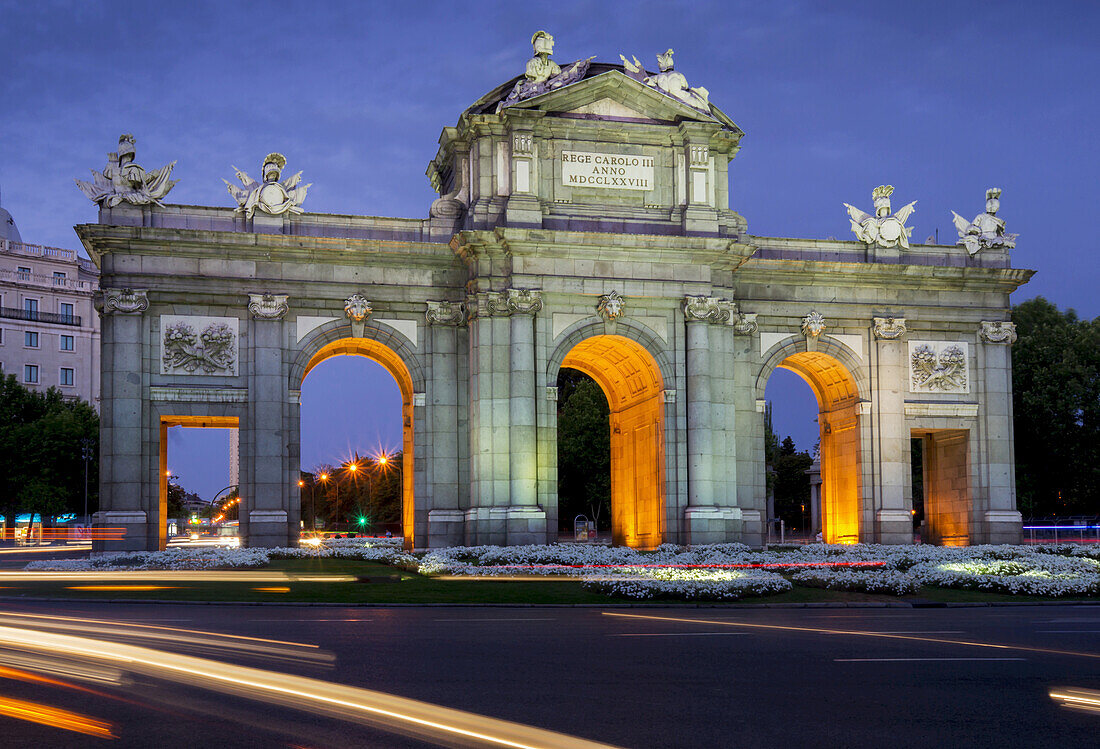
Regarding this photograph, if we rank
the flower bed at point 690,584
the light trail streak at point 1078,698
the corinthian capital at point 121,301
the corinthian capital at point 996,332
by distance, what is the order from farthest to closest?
the corinthian capital at point 996,332 → the corinthian capital at point 121,301 → the flower bed at point 690,584 → the light trail streak at point 1078,698

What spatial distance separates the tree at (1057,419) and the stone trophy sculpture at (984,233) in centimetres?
1835

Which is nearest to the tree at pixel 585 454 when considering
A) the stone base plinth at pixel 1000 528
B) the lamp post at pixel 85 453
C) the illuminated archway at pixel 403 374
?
the lamp post at pixel 85 453

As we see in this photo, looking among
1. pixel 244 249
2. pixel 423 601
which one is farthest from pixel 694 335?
pixel 423 601

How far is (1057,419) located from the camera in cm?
→ 7038

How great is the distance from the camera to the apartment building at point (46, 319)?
118m

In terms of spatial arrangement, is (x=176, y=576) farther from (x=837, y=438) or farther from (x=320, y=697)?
(x=837, y=438)

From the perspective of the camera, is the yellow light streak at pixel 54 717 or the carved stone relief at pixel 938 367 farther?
the carved stone relief at pixel 938 367

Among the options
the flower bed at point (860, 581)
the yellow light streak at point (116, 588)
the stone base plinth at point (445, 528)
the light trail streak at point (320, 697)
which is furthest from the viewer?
the stone base plinth at point (445, 528)

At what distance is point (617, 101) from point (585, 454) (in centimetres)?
4607

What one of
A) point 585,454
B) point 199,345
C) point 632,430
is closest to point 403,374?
point 199,345

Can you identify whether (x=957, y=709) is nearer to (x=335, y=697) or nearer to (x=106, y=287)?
(x=335, y=697)

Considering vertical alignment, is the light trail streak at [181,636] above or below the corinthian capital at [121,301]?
below

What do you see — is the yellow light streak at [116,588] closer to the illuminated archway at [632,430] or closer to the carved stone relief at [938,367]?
the illuminated archway at [632,430]

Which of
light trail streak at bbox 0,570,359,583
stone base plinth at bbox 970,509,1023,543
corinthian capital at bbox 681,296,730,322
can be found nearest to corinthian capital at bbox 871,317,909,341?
corinthian capital at bbox 681,296,730,322
